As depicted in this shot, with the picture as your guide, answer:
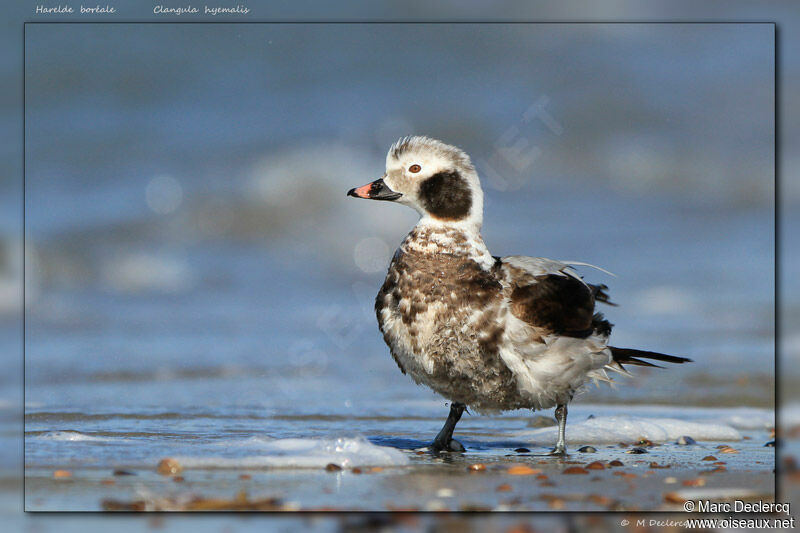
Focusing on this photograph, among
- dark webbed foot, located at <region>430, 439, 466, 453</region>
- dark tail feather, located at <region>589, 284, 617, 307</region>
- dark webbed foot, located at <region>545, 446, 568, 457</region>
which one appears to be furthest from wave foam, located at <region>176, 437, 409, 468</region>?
dark tail feather, located at <region>589, 284, 617, 307</region>

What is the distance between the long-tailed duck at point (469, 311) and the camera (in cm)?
536

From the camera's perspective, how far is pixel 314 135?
14.7 m

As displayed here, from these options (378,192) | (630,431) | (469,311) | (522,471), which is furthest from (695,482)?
(378,192)

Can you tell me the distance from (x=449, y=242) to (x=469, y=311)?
0.48 metres

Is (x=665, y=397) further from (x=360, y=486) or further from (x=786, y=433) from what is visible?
(x=360, y=486)

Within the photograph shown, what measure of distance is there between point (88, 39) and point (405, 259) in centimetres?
1101

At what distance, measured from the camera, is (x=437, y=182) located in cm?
579

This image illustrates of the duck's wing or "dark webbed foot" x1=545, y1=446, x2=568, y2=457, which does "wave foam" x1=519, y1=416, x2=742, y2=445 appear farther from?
the duck's wing

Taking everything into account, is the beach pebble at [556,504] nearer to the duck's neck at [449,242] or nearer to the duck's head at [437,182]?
the duck's neck at [449,242]

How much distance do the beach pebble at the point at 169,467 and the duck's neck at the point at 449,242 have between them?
1.76 metres

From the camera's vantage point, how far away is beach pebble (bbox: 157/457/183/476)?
186 inches

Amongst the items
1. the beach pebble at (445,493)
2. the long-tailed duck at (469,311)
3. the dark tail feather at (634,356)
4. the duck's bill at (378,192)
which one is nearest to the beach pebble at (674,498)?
the beach pebble at (445,493)

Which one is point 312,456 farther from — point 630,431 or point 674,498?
point 630,431

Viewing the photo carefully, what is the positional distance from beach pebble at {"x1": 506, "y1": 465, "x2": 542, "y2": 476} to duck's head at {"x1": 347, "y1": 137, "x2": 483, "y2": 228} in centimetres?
149
